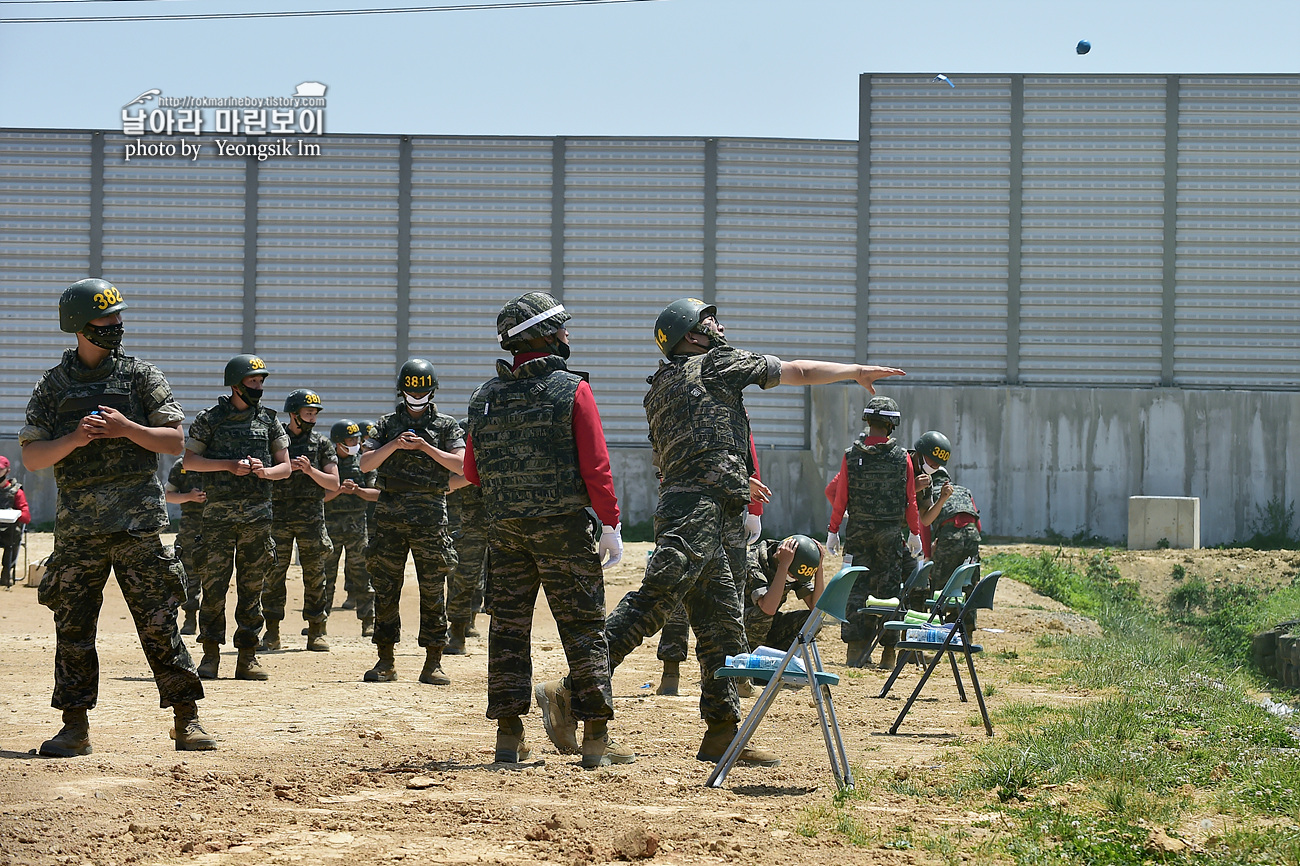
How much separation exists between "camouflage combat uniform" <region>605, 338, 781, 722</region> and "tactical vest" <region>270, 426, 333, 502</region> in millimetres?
6160

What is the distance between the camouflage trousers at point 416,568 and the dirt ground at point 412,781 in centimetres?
44

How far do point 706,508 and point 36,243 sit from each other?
26.3 m

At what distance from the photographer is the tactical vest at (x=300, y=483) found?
12.0 metres

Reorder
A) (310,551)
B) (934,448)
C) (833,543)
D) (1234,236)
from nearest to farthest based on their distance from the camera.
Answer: (833,543), (310,551), (934,448), (1234,236)

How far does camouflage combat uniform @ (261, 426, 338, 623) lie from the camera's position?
12.0 meters

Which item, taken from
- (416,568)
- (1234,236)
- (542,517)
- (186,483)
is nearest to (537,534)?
(542,517)

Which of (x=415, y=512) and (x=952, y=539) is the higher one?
(x=415, y=512)

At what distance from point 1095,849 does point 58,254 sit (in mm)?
28370

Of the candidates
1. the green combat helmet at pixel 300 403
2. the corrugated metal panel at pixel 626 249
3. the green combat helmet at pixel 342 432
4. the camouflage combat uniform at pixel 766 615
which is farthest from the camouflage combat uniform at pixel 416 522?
the corrugated metal panel at pixel 626 249

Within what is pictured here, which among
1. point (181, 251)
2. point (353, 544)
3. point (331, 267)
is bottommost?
point (353, 544)

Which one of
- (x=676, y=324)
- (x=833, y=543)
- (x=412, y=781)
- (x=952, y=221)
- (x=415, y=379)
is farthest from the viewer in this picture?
(x=952, y=221)

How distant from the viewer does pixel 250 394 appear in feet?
32.3

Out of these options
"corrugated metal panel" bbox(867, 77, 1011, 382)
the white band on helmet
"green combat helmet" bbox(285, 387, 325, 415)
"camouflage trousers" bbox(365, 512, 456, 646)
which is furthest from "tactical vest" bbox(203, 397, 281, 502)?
"corrugated metal panel" bbox(867, 77, 1011, 382)

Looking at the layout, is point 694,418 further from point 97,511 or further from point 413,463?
point 413,463
